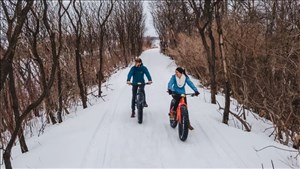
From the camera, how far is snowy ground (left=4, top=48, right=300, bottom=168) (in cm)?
609

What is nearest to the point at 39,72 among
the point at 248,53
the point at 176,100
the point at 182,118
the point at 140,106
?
the point at 140,106

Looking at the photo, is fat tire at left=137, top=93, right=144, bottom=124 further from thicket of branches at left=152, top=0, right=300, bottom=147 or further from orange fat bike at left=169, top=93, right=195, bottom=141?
thicket of branches at left=152, top=0, right=300, bottom=147

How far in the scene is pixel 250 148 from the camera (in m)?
6.62

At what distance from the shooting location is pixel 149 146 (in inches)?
274

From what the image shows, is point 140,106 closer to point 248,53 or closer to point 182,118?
point 182,118

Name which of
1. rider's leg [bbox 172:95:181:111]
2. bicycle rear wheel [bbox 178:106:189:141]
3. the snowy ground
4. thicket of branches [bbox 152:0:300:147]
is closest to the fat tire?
the snowy ground

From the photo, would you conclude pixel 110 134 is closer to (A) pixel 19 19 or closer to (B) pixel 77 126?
(B) pixel 77 126

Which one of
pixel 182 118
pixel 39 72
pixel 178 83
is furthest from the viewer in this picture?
pixel 39 72

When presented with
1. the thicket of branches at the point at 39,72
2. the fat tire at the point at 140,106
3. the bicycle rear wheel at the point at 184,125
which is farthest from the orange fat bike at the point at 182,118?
the thicket of branches at the point at 39,72

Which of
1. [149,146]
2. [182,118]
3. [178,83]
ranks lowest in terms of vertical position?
[149,146]

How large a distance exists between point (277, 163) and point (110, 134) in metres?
3.73

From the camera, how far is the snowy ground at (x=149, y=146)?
6086mm

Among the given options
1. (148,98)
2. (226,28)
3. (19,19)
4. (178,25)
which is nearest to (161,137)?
(19,19)

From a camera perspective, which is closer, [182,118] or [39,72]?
[182,118]
